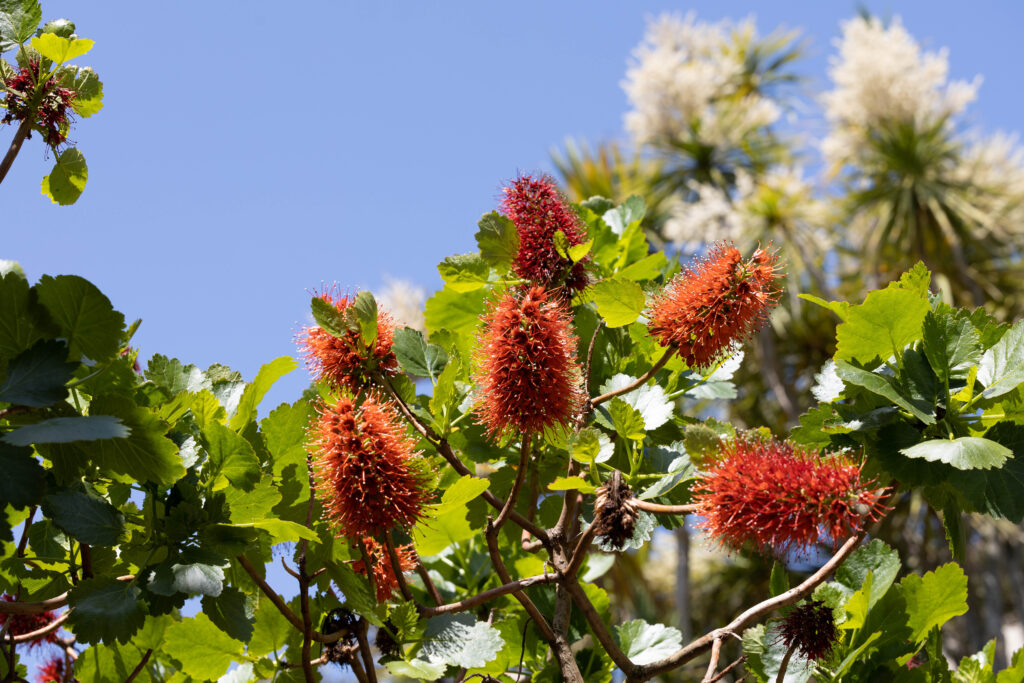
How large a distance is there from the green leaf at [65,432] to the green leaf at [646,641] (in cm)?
112

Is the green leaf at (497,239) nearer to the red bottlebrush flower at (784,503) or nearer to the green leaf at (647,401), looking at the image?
the green leaf at (647,401)

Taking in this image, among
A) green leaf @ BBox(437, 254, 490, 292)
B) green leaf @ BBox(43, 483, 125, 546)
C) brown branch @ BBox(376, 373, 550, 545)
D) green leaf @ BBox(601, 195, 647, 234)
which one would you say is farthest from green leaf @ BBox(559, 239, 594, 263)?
green leaf @ BBox(43, 483, 125, 546)

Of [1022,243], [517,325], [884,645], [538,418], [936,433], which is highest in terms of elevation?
[1022,243]

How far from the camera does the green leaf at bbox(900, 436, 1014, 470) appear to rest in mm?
1325

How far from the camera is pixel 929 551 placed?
12.5 metres

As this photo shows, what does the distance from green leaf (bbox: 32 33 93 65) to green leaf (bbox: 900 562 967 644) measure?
1.69m

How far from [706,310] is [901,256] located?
13734 millimetres

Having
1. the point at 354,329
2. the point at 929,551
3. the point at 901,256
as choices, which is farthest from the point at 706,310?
the point at 901,256

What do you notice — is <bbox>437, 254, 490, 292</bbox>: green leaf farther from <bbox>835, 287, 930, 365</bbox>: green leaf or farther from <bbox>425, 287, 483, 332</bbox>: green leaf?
<bbox>835, 287, 930, 365</bbox>: green leaf

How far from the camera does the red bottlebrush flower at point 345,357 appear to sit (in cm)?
150

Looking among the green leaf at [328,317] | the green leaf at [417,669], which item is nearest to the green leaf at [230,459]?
the green leaf at [328,317]

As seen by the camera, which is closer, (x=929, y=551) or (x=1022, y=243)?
(x=929, y=551)

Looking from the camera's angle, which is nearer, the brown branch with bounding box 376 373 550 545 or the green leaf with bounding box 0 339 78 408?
the green leaf with bounding box 0 339 78 408

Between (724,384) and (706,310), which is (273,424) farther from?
(724,384)
